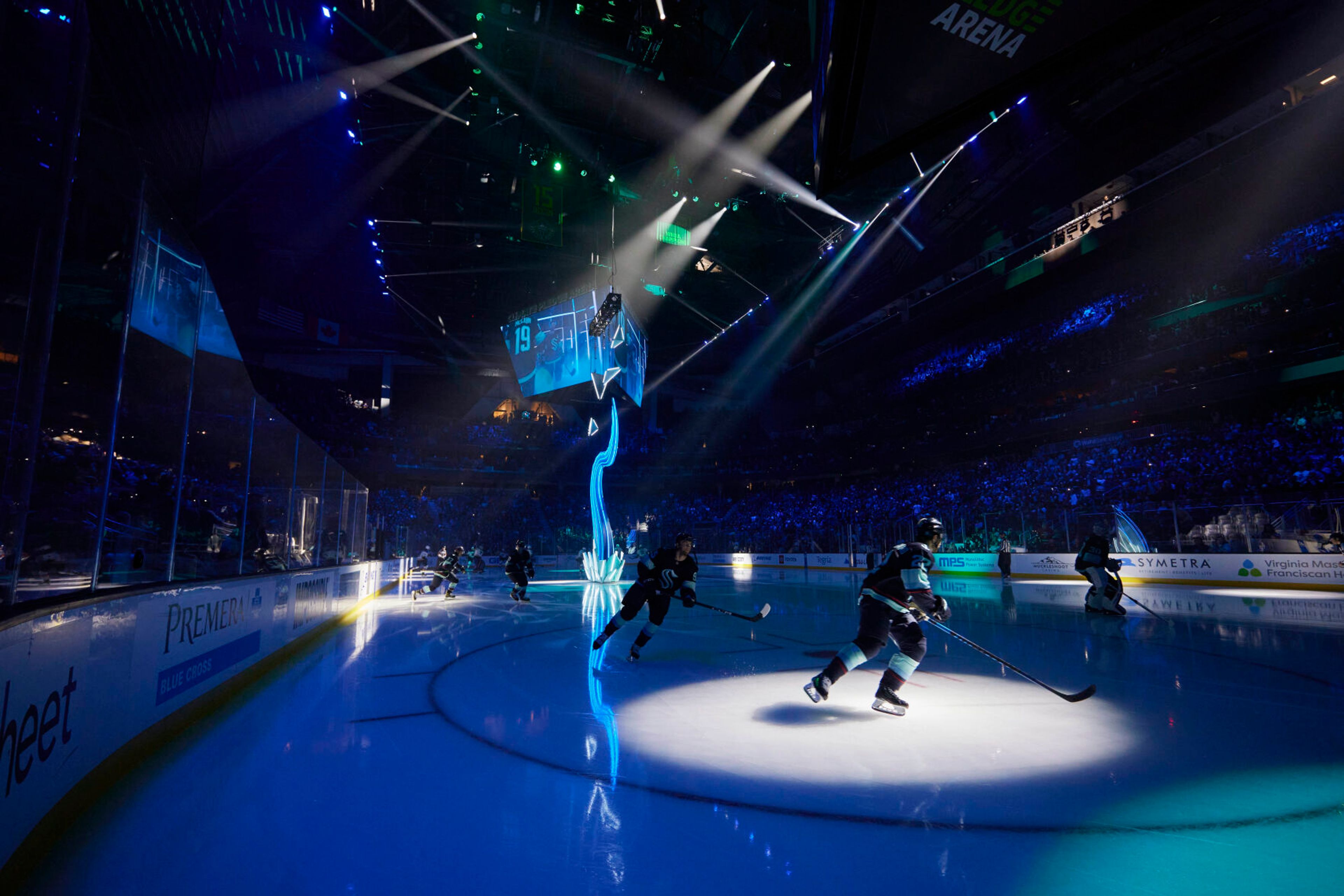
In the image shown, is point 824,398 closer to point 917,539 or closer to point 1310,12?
point 1310,12

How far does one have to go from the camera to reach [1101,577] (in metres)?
11.0

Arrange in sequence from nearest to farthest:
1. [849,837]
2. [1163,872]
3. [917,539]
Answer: [1163,872] < [849,837] < [917,539]

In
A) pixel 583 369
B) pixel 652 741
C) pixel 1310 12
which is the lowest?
pixel 652 741

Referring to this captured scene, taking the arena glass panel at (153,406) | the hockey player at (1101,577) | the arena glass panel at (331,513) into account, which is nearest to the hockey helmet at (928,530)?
the arena glass panel at (153,406)

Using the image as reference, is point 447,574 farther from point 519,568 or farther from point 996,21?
point 996,21

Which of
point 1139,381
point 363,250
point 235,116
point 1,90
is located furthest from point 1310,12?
point 363,250

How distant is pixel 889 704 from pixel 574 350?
1487cm

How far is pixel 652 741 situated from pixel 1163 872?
8.63 ft

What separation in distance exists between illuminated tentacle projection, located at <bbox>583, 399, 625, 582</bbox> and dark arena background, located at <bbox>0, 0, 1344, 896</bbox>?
21cm

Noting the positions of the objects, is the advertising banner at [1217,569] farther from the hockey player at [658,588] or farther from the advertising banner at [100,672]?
the advertising banner at [100,672]

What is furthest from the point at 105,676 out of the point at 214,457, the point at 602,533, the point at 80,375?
the point at 602,533

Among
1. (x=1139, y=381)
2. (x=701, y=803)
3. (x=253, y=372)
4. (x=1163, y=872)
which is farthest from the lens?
(x=253, y=372)

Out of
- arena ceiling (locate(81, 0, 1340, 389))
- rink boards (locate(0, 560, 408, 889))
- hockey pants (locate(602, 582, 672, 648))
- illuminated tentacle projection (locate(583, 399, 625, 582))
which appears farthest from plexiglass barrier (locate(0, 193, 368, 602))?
illuminated tentacle projection (locate(583, 399, 625, 582))

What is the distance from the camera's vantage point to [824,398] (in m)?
40.0
